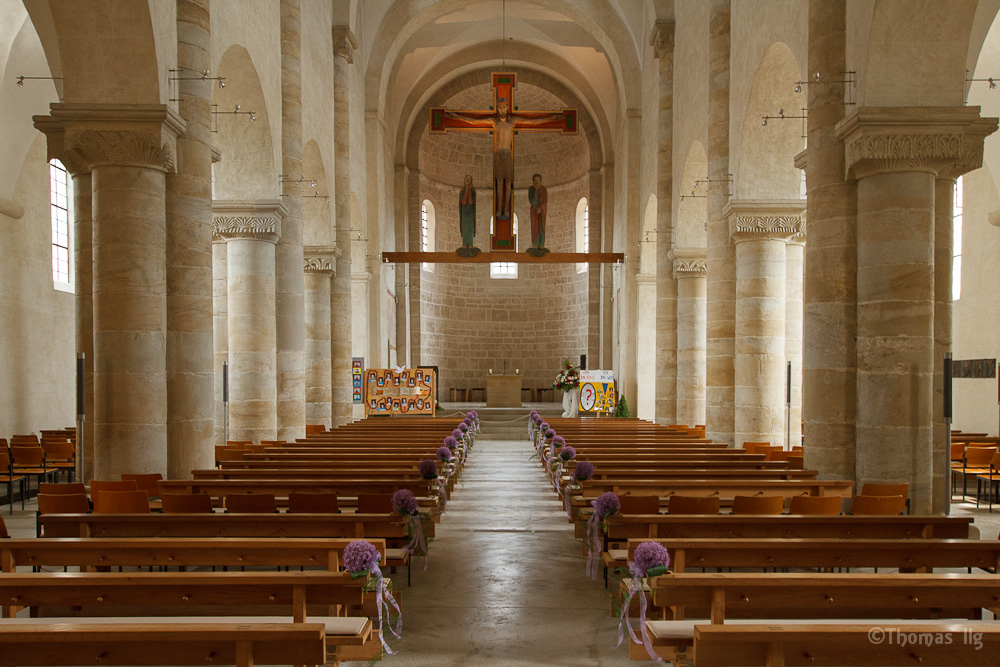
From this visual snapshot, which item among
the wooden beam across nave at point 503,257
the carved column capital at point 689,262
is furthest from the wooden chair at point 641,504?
the wooden beam across nave at point 503,257

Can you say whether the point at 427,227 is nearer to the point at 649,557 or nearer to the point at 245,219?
the point at 245,219

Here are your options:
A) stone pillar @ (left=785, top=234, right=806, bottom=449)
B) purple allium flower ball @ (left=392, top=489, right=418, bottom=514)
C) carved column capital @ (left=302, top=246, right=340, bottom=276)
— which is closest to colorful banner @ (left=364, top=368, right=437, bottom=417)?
carved column capital @ (left=302, top=246, right=340, bottom=276)

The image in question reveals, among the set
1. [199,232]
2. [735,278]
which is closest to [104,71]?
[199,232]

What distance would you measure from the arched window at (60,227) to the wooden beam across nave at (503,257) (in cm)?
955

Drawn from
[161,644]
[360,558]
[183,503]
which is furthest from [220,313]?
[161,644]

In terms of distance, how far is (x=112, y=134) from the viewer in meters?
8.52

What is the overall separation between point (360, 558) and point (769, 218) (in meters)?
11.0

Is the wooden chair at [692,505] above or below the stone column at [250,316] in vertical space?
below

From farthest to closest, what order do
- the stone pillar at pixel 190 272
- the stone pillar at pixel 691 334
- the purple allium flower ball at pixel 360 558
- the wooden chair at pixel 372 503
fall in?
the stone pillar at pixel 691 334 < the stone pillar at pixel 190 272 < the wooden chair at pixel 372 503 < the purple allium flower ball at pixel 360 558

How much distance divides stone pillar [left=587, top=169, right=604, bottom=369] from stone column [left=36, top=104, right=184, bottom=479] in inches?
935

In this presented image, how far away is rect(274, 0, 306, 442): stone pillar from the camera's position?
1500cm

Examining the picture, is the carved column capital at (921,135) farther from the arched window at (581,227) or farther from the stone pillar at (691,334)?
the arched window at (581,227)

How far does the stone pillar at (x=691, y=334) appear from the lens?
1811 cm

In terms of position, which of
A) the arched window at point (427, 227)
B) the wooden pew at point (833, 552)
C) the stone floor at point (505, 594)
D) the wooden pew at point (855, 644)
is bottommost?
the stone floor at point (505, 594)
